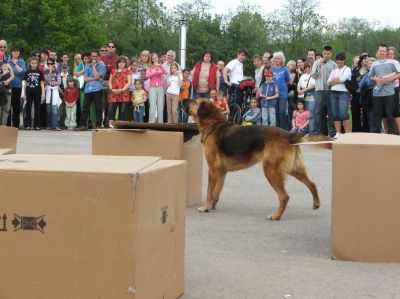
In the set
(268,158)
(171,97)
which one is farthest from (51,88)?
(268,158)

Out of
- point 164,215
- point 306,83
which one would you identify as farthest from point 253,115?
point 164,215

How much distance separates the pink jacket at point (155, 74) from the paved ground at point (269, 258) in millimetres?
9001

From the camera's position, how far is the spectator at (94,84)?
1928 cm

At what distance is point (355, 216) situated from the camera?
5.98m

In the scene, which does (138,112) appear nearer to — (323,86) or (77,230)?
(323,86)

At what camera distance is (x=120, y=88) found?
18781 mm

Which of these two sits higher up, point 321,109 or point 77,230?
point 321,109

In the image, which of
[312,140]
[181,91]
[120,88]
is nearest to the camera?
[312,140]

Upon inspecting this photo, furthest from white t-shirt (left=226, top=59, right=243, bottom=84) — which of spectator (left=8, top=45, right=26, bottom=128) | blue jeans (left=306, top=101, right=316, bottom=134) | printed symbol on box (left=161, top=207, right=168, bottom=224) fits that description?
printed symbol on box (left=161, top=207, right=168, bottom=224)

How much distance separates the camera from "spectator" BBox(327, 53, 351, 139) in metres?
16.3

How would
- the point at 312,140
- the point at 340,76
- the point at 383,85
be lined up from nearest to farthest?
the point at 312,140 → the point at 383,85 → the point at 340,76

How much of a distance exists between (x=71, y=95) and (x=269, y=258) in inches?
572

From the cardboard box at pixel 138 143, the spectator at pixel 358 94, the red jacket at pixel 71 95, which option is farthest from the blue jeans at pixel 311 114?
the cardboard box at pixel 138 143

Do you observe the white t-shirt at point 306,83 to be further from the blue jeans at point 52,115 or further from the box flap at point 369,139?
the box flap at point 369,139
